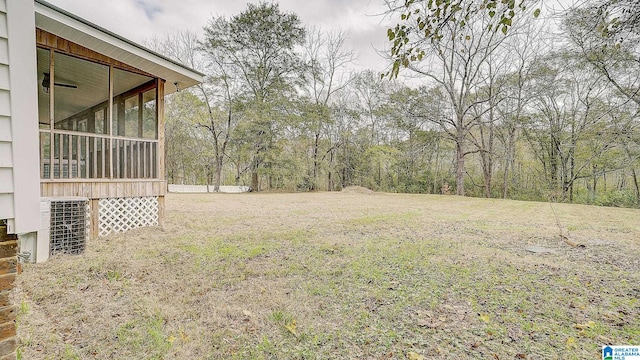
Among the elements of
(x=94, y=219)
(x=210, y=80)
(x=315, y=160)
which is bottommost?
(x=94, y=219)

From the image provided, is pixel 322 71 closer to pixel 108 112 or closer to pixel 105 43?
pixel 108 112

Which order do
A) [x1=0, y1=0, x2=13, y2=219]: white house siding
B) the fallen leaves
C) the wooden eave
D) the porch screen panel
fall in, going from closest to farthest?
[x1=0, y1=0, x2=13, y2=219]: white house siding, the fallen leaves, the wooden eave, the porch screen panel

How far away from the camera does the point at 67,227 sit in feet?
13.3

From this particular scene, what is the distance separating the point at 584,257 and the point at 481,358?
3.37 meters

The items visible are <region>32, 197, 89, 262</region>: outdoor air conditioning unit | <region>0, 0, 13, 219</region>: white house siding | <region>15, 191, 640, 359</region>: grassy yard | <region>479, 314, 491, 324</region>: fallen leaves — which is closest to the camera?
<region>0, 0, 13, 219</region>: white house siding

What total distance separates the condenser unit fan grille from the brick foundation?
9.94 feet

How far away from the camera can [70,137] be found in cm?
496

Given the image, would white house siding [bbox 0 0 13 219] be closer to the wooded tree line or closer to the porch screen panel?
the porch screen panel

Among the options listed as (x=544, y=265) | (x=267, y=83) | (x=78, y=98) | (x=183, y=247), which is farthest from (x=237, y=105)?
(x=544, y=265)

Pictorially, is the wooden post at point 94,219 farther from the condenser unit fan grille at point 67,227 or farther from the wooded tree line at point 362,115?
the wooded tree line at point 362,115

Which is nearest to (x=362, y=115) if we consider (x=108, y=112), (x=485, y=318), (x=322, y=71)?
A: (x=322, y=71)

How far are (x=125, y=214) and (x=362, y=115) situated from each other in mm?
17036

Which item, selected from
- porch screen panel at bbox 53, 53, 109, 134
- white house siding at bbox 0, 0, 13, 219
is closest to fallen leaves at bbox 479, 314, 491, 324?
white house siding at bbox 0, 0, 13, 219

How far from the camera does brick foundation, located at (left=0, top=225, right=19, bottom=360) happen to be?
4.88ft
